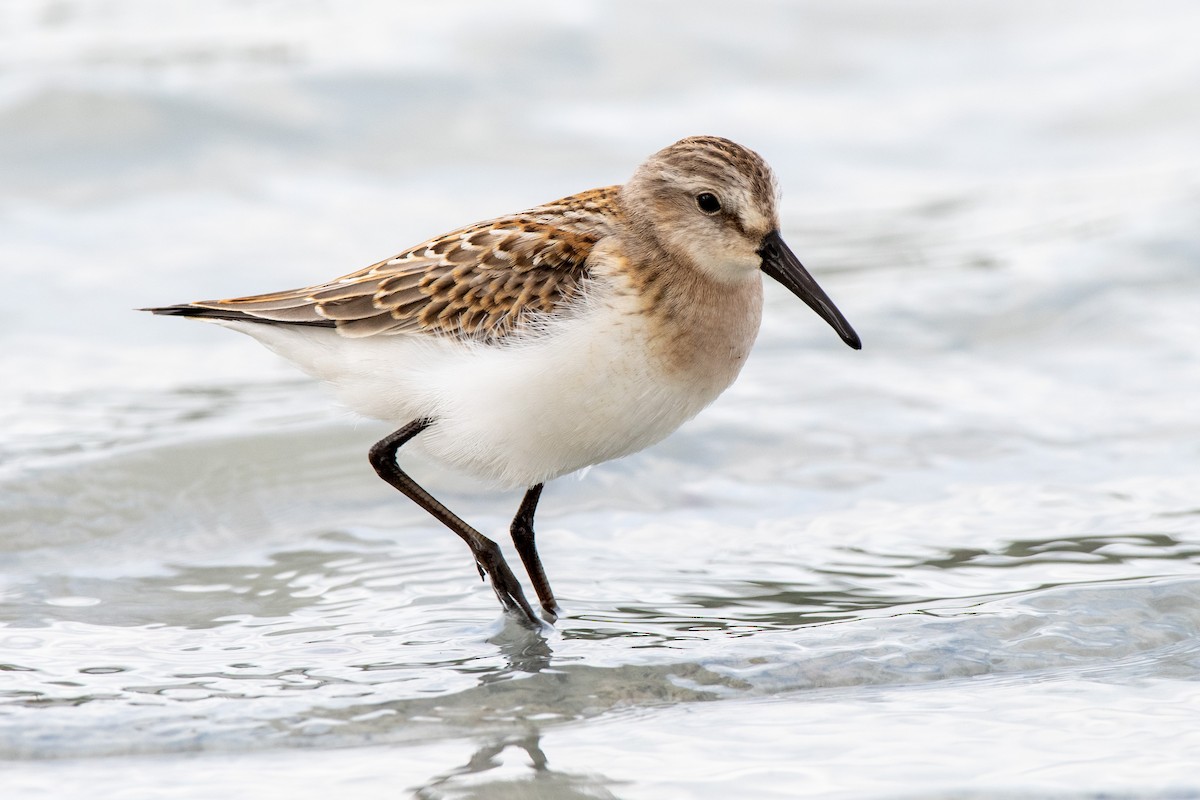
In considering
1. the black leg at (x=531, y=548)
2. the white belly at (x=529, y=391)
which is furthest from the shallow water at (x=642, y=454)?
the white belly at (x=529, y=391)

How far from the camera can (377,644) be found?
249 inches

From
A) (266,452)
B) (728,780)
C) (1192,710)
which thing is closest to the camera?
(728,780)

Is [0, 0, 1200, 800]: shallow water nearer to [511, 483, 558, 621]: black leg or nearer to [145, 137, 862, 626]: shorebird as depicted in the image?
[511, 483, 558, 621]: black leg

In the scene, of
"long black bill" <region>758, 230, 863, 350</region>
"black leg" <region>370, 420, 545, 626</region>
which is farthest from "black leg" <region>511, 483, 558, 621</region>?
"long black bill" <region>758, 230, 863, 350</region>

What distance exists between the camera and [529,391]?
611 centimetres

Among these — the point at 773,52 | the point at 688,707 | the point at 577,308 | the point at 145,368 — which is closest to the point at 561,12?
the point at 773,52

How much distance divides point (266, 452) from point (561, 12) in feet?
29.2

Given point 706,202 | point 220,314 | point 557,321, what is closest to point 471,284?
point 557,321

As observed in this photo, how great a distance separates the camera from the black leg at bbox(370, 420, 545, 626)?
6574 mm

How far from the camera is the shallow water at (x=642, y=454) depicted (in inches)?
213

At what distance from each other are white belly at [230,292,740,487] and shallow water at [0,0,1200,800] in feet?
2.51

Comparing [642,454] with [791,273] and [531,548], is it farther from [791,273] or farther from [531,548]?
[791,273]

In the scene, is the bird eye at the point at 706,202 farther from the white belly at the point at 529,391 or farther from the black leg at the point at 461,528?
the black leg at the point at 461,528

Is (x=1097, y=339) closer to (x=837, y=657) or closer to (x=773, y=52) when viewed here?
(x=837, y=657)
